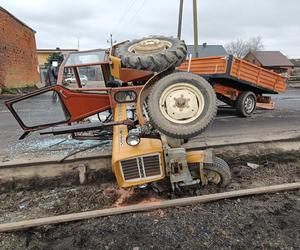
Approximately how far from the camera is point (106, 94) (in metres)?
5.12

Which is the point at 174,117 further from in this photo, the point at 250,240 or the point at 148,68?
the point at 250,240

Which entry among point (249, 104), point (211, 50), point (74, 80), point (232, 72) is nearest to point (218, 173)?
point (74, 80)

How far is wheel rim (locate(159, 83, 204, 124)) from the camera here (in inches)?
146

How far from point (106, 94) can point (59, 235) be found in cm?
241

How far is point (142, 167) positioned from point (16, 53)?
806 inches

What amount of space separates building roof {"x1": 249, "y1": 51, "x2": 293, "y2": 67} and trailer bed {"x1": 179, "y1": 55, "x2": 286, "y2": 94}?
42299mm

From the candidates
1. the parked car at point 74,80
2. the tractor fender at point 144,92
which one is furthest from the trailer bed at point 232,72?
the tractor fender at point 144,92

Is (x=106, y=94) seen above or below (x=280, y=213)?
above

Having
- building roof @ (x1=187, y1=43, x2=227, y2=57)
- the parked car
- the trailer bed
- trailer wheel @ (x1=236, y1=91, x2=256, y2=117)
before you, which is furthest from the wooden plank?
building roof @ (x1=187, y1=43, x2=227, y2=57)

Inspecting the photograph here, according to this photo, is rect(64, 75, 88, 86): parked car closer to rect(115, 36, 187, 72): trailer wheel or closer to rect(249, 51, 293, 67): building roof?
rect(115, 36, 187, 72): trailer wheel

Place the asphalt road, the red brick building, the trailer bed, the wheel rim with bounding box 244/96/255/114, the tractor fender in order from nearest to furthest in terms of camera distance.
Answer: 1. the tractor fender
2. the asphalt road
3. the trailer bed
4. the wheel rim with bounding box 244/96/255/114
5. the red brick building

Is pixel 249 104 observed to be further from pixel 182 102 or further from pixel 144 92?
pixel 182 102

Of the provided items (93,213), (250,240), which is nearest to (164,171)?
(93,213)

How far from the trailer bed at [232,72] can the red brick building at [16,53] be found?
14439 mm
